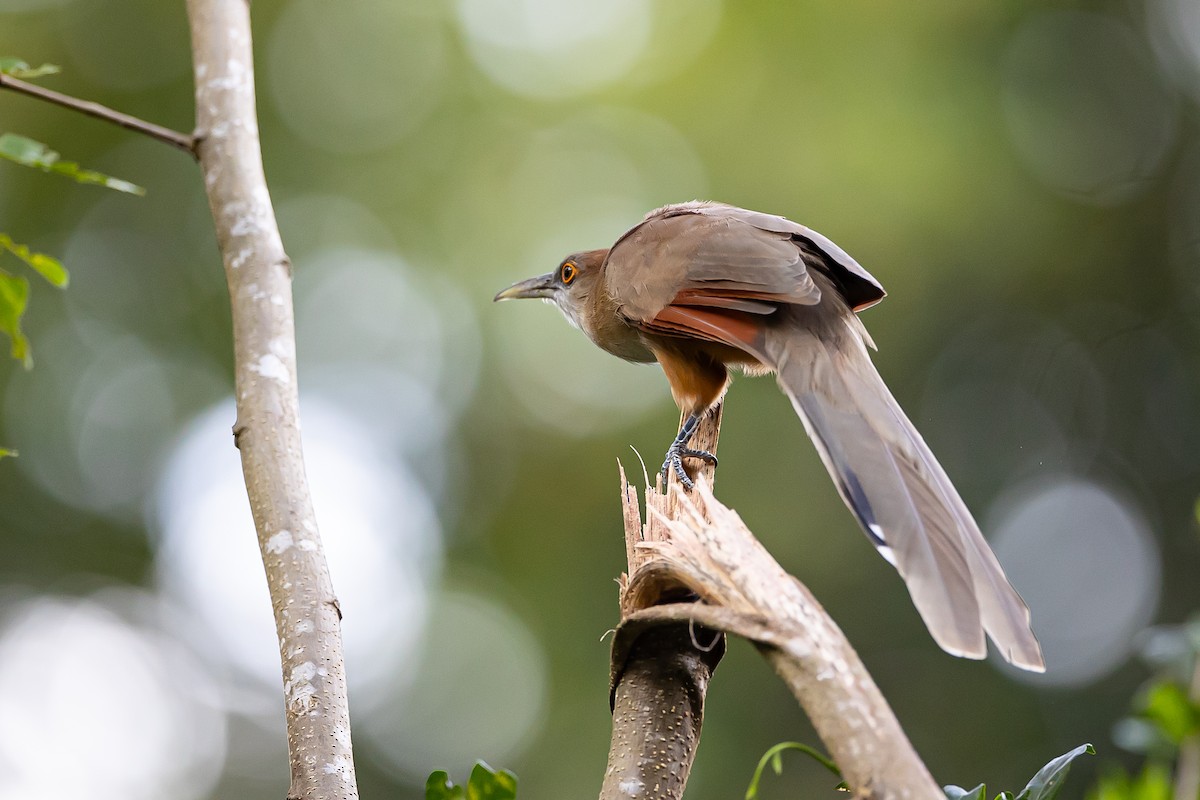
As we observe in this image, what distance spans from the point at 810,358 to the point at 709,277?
51 cm

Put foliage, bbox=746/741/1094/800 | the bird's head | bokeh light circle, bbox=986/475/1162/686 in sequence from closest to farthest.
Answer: foliage, bbox=746/741/1094/800 < the bird's head < bokeh light circle, bbox=986/475/1162/686

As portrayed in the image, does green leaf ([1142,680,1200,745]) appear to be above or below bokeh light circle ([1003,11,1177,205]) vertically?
below

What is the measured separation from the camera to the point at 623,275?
339 cm

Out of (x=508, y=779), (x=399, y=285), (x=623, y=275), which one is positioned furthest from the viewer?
(x=399, y=285)

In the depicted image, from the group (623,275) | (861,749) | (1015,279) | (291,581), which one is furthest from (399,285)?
(861,749)

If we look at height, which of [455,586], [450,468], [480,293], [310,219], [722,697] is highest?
[310,219]

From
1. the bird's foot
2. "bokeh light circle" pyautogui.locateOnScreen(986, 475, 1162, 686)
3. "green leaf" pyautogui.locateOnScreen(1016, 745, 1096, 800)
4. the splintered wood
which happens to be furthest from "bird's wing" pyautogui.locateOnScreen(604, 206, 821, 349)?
"bokeh light circle" pyautogui.locateOnScreen(986, 475, 1162, 686)

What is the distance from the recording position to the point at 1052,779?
1.51 meters

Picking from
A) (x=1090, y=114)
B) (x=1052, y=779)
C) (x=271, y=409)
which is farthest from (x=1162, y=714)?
(x=1090, y=114)

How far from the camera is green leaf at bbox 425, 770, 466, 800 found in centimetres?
161

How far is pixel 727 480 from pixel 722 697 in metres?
1.57

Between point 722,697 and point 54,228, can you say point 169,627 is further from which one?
point 722,697

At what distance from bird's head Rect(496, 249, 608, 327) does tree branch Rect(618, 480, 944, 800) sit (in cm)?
242

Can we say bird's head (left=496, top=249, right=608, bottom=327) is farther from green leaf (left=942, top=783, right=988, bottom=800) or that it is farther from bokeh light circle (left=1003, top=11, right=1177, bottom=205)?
bokeh light circle (left=1003, top=11, right=1177, bottom=205)
